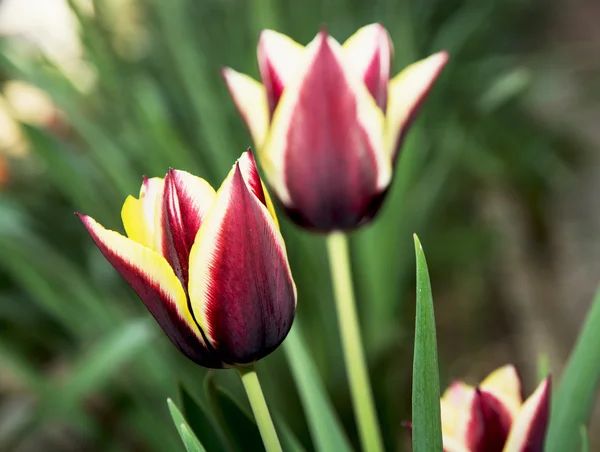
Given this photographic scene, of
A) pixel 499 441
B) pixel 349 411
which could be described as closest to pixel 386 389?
pixel 349 411

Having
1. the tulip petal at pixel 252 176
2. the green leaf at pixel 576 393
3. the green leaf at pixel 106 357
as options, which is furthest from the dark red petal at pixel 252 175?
the green leaf at pixel 106 357

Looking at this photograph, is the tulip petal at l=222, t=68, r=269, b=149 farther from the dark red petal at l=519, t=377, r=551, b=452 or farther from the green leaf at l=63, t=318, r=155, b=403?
the green leaf at l=63, t=318, r=155, b=403

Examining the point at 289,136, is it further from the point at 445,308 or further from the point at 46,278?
the point at 445,308

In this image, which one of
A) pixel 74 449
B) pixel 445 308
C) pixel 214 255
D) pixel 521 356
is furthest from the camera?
pixel 445 308

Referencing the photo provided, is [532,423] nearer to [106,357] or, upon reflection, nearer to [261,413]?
[261,413]

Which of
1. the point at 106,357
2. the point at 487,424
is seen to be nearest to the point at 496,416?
the point at 487,424

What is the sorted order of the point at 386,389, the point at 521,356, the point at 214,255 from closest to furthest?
the point at 214,255, the point at 386,389, the point at 521,356

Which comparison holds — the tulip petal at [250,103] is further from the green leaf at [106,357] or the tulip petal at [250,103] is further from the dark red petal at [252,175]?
the green leaf at [106,357]
